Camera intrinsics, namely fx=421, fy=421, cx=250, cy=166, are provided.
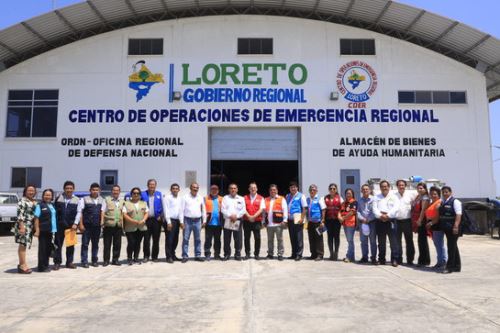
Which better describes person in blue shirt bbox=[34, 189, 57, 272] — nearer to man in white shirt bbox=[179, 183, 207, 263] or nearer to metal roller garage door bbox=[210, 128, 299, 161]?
man in white shirt bbox=[179, 183, 207, 263]

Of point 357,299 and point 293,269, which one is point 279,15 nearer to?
point 293,269

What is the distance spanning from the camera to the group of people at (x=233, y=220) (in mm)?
7676

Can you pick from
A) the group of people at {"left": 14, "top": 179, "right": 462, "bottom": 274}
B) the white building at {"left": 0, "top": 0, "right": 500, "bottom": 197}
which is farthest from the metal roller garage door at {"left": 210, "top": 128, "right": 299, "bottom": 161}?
the group of people at {"left": 14, "top": 179, "right": 462, "bottom": 274}

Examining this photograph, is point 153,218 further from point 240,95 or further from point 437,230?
point 240,95

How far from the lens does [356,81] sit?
1959 centimetres

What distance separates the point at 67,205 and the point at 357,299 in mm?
5608

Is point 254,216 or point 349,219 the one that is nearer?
point 349,219

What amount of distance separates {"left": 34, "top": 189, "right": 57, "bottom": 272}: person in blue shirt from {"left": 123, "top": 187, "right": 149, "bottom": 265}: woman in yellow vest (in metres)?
1.34

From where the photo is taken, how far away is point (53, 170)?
63.0 ft

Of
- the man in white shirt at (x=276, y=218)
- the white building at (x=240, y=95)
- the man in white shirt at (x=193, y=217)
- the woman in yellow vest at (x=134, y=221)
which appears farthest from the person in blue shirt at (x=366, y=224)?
the white building at (x=240, y=95)

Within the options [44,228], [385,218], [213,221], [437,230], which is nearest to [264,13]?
[213,221]

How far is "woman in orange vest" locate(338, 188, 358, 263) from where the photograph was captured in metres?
8.77

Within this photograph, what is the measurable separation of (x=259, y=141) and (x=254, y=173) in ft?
15.6

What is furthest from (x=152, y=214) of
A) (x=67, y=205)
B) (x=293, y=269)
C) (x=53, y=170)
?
(x=53, y=170)
